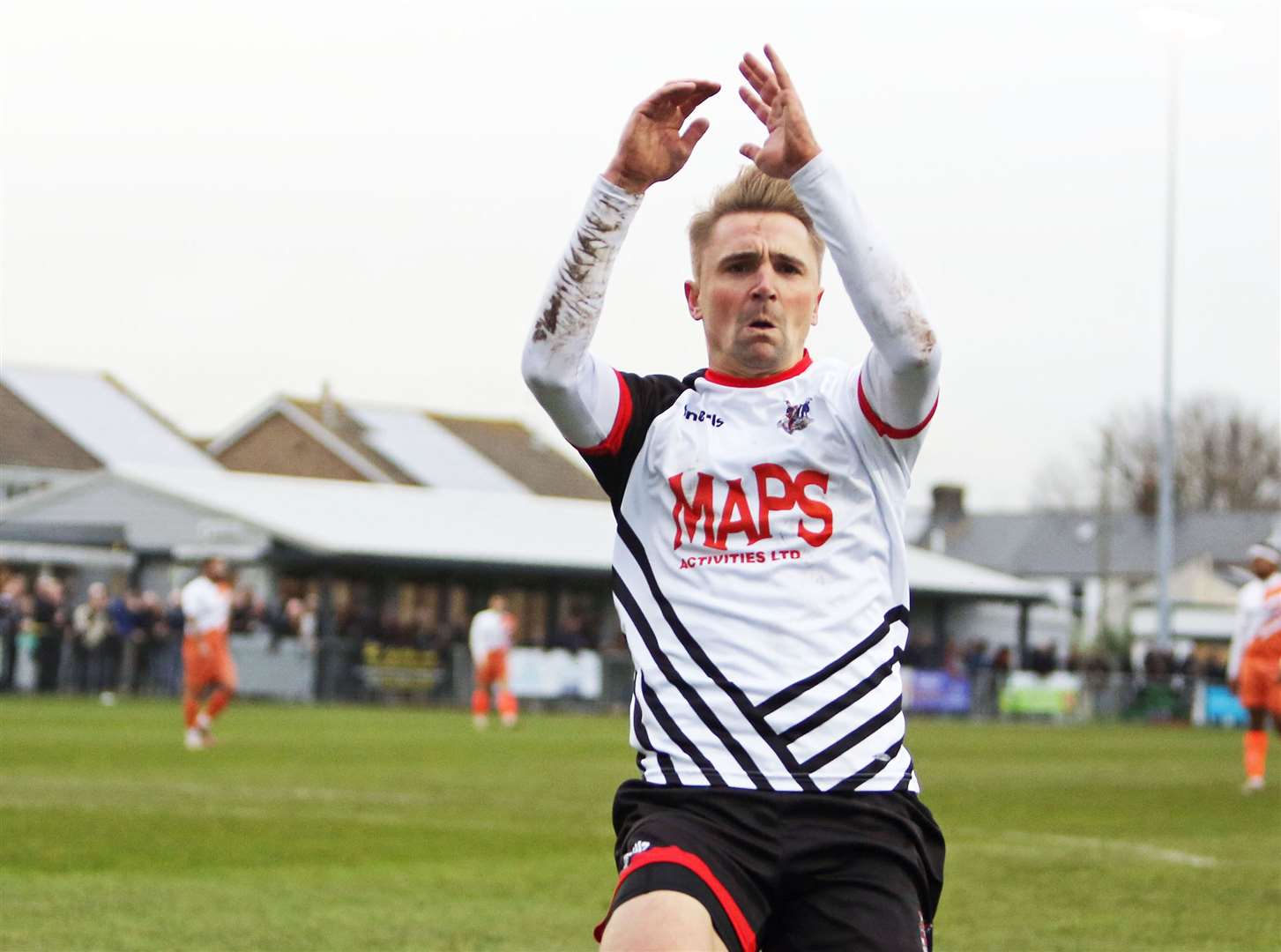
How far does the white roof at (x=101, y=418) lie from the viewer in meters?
65.4

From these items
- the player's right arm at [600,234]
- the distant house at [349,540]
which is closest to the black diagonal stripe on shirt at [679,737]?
the player's right arm at [600,234]

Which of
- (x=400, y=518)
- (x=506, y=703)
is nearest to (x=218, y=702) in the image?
(x=506, y=703)

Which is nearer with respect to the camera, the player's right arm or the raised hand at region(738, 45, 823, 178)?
the raised hand at region(738, 45, 823, 178)

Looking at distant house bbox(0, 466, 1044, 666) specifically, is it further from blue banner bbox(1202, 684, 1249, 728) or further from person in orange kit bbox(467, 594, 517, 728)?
person in orange kit bbox(467, 594, 517, 728)

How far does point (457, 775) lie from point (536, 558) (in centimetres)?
2741

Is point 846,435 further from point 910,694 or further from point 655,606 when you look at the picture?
point 910,694

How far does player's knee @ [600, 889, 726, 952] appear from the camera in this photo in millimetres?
3896

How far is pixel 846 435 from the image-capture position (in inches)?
173

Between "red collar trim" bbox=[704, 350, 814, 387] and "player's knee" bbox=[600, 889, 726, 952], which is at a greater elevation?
"red collar trim" bbox=[704, 350, 814, 387]

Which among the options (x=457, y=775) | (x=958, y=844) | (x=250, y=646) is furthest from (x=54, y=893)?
(x=250, y=646)

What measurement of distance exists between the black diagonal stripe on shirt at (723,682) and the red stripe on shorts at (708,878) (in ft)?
0.75

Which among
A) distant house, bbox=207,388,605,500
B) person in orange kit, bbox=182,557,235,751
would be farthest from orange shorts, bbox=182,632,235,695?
distant house, bbox=207,388,605,500

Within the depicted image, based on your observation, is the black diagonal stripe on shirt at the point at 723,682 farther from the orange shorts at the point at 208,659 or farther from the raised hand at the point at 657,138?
the orange shorts at the point at 208,659

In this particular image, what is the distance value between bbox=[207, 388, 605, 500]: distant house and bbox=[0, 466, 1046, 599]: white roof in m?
15.3
